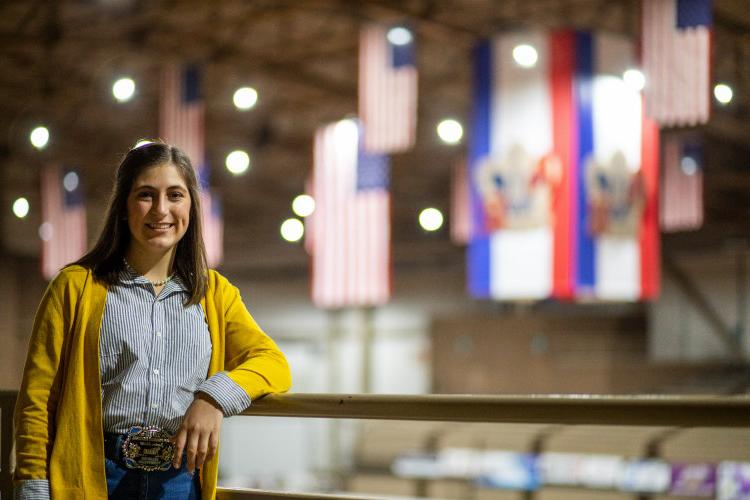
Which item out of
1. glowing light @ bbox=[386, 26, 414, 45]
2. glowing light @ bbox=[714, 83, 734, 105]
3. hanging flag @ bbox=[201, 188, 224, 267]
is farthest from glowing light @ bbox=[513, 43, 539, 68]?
hanging flag @ bbox=[201, 188, 224, 267]

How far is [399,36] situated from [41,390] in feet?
24.4

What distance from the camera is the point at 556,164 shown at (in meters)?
8.48

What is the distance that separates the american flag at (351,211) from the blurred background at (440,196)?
26 millimetres

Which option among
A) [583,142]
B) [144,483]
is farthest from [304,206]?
[144,483]

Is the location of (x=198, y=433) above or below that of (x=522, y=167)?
below

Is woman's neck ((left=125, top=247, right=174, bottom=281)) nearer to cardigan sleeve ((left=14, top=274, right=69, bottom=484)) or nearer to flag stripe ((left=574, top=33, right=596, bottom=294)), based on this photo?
cardigan sleeve ((left=14, top=274, right=69, bottom=484))

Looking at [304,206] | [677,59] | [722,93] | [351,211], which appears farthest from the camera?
[304,206]

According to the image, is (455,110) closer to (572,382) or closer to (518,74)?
(572,382)

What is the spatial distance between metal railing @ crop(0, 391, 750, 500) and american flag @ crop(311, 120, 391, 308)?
8.11 m

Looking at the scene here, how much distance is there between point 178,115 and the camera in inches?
397

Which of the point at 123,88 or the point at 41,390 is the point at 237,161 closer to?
the point at 123,88

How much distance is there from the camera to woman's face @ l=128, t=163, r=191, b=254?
2.11m

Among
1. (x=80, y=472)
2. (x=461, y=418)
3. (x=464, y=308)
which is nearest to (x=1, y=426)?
(x=80, y=472)

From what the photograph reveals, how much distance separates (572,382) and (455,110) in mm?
5131
